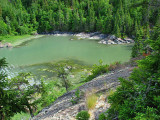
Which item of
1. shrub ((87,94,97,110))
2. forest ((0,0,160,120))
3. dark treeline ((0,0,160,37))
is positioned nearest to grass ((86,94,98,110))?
shrub ((87,94,97,110))

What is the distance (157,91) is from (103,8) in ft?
300

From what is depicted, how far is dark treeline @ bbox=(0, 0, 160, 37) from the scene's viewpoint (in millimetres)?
63438

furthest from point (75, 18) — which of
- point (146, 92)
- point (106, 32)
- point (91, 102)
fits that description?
point (146, 92)

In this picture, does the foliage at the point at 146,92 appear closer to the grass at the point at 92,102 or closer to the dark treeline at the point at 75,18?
the grass at the point at 92,102

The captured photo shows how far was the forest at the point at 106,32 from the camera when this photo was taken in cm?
401

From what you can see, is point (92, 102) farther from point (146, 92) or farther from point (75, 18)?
point (75, 18)

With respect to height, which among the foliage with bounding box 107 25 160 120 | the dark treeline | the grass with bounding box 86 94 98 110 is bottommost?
the grass with bounding box 86 94 98 110

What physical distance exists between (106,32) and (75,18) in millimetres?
26307

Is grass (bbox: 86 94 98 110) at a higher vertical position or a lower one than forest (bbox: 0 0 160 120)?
lower

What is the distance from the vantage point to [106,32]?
69.1 m

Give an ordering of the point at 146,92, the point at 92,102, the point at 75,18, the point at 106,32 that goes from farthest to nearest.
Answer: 1. the point at 75,18
2. the point at 106,32
3. the point at 92,102
4. the point at 146,92

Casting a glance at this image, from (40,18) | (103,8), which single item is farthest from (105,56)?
(40,18)

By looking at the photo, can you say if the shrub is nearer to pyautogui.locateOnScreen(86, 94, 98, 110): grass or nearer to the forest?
pyautogui.locateOnScreen(86, 94, 98, 110): grass

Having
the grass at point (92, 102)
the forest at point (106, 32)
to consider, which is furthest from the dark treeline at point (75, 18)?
the grass at point (92, 102)
